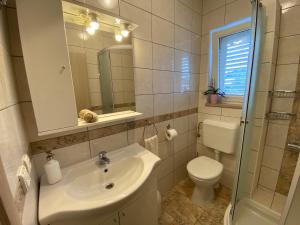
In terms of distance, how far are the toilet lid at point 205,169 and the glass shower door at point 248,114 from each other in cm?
24

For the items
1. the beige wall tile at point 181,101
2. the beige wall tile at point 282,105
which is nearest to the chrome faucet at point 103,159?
the beige wall tile at point 181,101

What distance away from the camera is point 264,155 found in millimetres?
1542

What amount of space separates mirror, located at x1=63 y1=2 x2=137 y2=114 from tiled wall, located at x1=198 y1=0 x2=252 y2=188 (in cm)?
115

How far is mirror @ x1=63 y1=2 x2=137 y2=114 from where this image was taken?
934mm

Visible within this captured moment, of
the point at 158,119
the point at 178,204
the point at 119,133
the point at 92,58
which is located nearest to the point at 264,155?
the point at 178,204

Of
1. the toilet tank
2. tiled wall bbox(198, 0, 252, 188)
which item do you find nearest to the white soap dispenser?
the toilet tank

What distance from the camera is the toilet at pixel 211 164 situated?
4.86 feet

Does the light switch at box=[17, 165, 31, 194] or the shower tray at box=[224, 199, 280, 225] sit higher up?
the light switch at box=[17, 165, 31, 194]

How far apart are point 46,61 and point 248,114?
151 cm

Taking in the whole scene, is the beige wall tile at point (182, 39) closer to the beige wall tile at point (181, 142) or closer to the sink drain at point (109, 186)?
the beige wall tile at point (181, 142)

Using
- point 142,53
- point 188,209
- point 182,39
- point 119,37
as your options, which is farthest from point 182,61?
point 188,209

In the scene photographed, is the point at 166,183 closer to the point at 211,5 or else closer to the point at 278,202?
the point at 278,202

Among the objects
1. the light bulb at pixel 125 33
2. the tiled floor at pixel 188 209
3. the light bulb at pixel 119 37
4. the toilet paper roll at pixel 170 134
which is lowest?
the tiled floor at pixel 188 209

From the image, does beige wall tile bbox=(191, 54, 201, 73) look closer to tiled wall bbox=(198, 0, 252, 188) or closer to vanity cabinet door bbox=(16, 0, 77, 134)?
tiled wall bbox=(198, 0, 252, 188)
